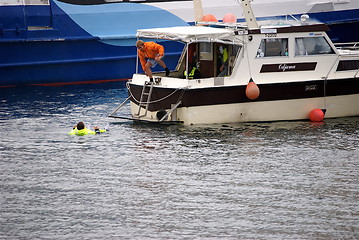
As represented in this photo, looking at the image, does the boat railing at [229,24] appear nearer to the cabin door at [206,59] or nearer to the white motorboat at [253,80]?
the white motorboat at [253,80]

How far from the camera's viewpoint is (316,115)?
1842cm

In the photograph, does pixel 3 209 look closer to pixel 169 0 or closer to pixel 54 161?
pixel 54 161

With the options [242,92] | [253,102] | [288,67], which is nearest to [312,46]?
[288,67]

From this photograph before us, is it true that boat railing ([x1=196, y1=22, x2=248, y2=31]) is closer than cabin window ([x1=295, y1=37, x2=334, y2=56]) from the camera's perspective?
No

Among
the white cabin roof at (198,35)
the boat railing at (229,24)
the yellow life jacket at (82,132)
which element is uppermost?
the boat railing at (229,24)

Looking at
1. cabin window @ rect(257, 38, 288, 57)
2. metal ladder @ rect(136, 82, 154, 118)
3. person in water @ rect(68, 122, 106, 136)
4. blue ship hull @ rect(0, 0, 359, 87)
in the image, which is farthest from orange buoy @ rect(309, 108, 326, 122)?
blue ship hull @ rect(0, 0, 359, 87)

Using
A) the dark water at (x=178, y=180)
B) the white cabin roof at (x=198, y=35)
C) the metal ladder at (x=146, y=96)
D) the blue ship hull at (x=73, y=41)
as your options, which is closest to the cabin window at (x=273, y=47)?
the white cabin roof at (x=198, y=35)

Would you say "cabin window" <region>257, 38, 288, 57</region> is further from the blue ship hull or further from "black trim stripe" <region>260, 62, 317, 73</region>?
the blue ship hull

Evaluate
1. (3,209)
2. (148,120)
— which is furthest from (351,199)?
(148,120)

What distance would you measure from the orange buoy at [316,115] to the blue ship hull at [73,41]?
10121 millimetres

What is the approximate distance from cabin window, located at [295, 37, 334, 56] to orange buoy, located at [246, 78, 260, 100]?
1.56 metres

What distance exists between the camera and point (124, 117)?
18.5 meters

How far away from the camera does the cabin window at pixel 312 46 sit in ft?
60.4

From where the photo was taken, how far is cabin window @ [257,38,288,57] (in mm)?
18172
